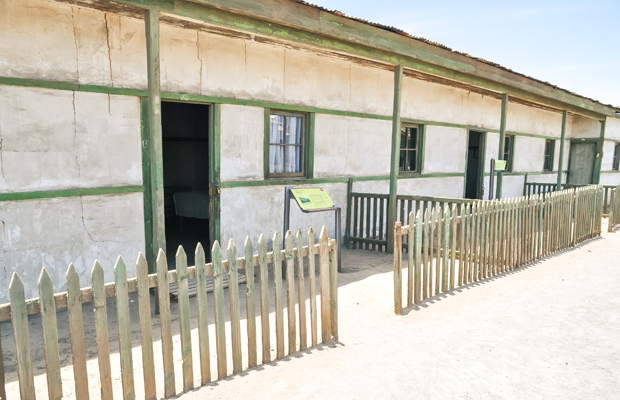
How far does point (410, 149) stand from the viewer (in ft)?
32.1

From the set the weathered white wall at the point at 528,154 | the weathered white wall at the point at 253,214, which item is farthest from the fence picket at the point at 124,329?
the weathered white wall at the point at 528,154

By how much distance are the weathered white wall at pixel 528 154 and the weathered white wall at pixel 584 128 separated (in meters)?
2.78

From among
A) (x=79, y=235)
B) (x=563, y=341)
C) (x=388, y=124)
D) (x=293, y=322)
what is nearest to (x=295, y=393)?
(x=293, y=322)

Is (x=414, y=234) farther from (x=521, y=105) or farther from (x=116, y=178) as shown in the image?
(x=521, y=105)

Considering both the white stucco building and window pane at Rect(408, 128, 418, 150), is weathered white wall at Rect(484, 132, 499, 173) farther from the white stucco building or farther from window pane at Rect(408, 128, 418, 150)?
window pane at Rect(408, 128, 418, 150)

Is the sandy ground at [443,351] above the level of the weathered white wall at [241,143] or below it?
below

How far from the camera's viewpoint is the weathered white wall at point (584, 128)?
1616cm

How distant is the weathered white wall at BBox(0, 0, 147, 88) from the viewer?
4336 millimetres

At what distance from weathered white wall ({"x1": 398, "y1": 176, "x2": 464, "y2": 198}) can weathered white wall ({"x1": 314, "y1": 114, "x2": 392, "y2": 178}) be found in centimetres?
80

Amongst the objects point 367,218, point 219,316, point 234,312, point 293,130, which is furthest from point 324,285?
point 367,218

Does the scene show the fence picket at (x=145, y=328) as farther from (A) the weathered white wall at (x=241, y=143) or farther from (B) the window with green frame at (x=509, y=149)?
(B) the window with green frame at (x=509, y=149)

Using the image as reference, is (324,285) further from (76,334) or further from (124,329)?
(76,334)

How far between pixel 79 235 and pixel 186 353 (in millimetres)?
2694

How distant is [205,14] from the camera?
15.3 feet
